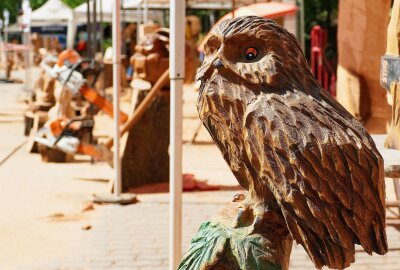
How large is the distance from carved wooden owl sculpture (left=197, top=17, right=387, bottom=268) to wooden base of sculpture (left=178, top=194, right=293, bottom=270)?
0.05m

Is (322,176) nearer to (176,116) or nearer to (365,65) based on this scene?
(176,116)

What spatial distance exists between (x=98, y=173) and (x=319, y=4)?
45.5 ft

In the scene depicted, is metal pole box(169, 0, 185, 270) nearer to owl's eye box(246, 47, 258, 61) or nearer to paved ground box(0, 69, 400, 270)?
paved ground box(0, 69, 400, 270)

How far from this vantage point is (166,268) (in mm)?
4996

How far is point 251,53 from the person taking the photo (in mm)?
1896

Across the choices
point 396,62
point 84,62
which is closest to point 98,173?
point 84,62

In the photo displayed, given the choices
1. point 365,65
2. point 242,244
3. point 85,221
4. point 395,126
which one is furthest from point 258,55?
point 85,221

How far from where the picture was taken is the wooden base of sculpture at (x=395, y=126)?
3385 mm

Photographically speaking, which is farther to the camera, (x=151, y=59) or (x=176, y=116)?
(x=151, y=59)

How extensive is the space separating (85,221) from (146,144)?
5.14 ft

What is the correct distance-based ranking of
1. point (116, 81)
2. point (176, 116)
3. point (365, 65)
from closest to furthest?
point (176, 116) → point (365, 65) → point (116, 81)

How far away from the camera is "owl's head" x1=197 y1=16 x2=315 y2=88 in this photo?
185cm

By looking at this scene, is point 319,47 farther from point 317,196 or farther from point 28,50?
point 317,196

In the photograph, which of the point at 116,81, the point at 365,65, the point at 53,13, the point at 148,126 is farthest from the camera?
the point at 53,13
